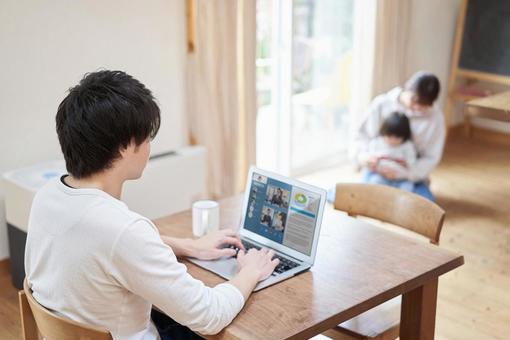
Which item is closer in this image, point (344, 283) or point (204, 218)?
point (344, 283)

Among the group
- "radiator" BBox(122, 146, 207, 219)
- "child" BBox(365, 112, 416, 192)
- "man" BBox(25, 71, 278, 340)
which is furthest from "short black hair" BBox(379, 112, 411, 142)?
"man" BBox(25, 71, 278, 340)

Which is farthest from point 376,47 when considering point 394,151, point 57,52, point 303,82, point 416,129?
point 57,52

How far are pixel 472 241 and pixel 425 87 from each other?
847 millimetres

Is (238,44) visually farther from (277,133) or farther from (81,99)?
(81,99)

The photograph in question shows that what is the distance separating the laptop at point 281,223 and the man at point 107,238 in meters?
0.26

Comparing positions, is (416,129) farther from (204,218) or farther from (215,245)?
(215,245)

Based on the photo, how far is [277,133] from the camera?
4.53 metres

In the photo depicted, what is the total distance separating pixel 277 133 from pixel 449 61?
5.98 ft

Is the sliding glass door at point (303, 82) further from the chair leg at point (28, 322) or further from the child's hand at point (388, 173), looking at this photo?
the chair leg at point (28, 322)

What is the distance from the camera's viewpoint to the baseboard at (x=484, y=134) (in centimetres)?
550

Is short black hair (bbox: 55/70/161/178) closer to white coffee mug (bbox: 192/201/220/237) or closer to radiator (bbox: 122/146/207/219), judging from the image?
white coffee mug (bbox: 192/201/220/237)

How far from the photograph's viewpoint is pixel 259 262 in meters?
1.92

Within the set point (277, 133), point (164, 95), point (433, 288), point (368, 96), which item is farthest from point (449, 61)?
point (433, 288)

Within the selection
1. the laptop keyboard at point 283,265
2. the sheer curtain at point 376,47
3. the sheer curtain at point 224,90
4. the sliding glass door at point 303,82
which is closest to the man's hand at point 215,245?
the laptop keyboard at point 283,265
